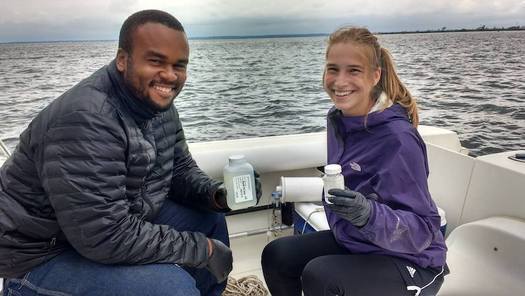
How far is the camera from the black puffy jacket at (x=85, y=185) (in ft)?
3.07

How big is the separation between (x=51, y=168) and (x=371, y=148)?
2.63ft

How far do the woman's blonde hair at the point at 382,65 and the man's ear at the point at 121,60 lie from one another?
612 millimetres

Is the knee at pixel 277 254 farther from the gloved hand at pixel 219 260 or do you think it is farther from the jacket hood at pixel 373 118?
the jacket hood at pixel 373 118

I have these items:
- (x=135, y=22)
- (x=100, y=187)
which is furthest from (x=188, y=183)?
(x=135, y=22)

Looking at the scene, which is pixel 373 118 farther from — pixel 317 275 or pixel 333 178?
pixel 317 275

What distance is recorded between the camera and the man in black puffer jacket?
941 mm

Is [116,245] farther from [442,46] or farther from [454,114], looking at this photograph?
[442,46]

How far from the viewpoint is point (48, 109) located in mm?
987

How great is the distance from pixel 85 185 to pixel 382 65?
0.88 meters

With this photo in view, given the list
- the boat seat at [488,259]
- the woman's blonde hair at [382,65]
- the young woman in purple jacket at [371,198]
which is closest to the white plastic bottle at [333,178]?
the young woman in purple jacket at [371,198]

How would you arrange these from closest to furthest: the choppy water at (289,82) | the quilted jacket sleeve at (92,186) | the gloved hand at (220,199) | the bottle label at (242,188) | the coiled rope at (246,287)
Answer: the quilted jacket sleeve at (92,186), the bottle label at (242,188), the gloved hand at (220,199), the coiled rope at (246,287), the choppy water at (289,82)

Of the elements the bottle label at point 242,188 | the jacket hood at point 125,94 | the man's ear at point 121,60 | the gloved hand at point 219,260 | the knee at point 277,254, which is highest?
the man's ear at point 121,60

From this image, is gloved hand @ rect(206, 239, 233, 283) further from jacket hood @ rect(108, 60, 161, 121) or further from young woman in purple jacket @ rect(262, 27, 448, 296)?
jacket hood @ rect(108, 60, 161, 121)

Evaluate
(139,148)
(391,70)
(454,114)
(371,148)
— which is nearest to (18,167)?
(139,148)
